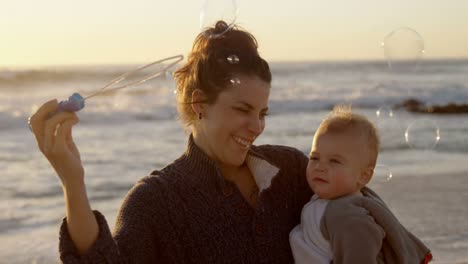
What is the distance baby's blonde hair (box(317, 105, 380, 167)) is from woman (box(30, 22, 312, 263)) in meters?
0.27

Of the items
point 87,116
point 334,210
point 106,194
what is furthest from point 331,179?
point 87,116

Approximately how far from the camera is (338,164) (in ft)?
11.5

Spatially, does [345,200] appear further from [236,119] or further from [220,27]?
[220,27]

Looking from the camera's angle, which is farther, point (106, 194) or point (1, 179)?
point (1, 179)

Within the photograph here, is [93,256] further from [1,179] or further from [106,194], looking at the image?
[1,179]

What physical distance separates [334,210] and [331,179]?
0.17 metres

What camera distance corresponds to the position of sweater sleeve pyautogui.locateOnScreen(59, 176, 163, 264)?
295cm

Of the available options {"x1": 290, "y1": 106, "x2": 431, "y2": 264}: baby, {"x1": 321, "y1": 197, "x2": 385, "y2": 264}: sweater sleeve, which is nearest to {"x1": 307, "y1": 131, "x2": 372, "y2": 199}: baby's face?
{"x1": 290, "y1": 106, "x2": 431, "y2": 264}: baby

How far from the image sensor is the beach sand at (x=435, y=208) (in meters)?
6.18

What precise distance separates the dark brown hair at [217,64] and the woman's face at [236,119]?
33 mm

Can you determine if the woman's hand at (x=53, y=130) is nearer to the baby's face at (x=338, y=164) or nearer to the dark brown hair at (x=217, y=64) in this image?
the dark brown hair at (x=217, y=64)

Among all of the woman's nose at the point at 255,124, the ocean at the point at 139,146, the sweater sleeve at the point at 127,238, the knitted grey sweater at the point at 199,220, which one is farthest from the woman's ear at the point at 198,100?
the ocean at the point at 139,146

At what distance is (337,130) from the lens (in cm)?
355

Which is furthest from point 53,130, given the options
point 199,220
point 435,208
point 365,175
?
point 435,208
